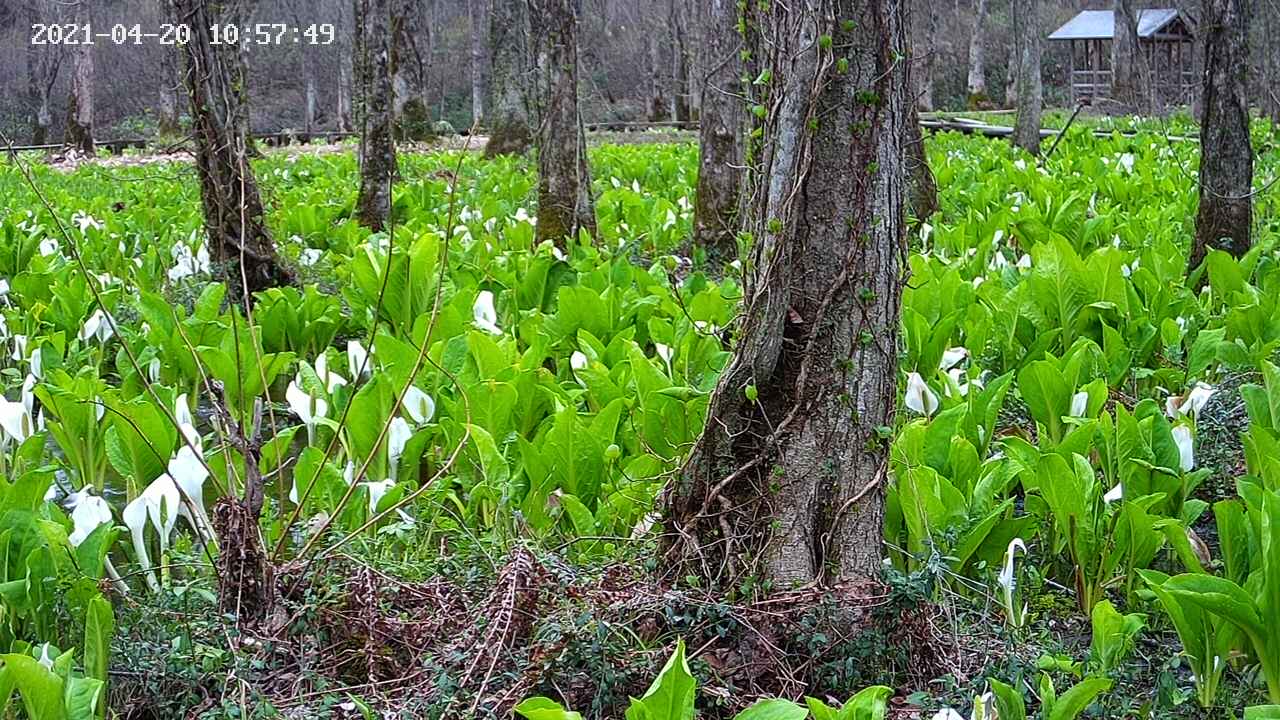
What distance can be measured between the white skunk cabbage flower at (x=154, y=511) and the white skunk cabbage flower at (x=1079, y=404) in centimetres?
258

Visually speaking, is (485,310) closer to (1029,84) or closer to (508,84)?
(1029,84)

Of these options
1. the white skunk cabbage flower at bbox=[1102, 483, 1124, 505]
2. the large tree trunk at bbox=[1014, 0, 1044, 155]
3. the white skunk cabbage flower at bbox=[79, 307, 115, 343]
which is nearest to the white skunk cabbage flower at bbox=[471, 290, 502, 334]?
the white skunk cabbage flower at bbox=[79, 307, 115, 343]

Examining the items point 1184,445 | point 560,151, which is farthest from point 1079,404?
point 560,151

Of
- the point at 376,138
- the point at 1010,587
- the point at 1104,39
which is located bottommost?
the point at 1010,587

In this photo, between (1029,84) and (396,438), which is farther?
(1029,84)

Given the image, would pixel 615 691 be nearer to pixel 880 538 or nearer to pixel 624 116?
pixel 880 538

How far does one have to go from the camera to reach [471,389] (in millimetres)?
4113

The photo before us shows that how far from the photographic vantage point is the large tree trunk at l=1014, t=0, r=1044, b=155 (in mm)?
15734

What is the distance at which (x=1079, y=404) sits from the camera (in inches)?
159

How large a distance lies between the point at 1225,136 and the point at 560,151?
12.7 ft

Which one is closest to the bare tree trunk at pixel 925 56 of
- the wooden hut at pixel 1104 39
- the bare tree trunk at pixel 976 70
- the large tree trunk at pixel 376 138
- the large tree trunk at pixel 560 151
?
the large tree trunk at pixel 560 151

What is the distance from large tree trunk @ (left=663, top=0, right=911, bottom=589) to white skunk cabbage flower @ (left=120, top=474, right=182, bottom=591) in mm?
1246

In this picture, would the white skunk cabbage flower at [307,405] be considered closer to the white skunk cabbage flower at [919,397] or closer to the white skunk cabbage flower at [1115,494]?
the white skunk cabbage flower at [919,397]

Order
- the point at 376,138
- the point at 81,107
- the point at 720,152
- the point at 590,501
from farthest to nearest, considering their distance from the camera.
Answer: the point at 81,107, the point at 376,138, the point at 720,152, the point at 590,501
